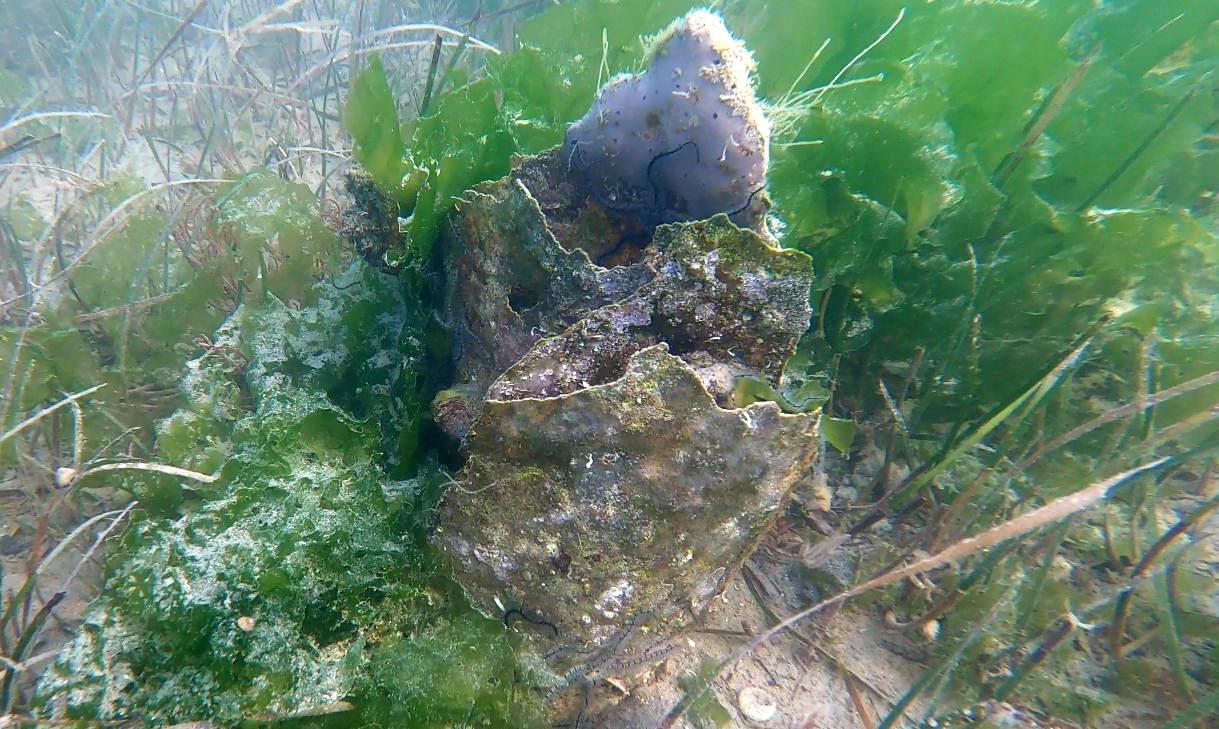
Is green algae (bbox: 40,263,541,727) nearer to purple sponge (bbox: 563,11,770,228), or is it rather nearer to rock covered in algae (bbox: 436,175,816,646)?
rock covered in algae (bbox: 436,175,816,646)

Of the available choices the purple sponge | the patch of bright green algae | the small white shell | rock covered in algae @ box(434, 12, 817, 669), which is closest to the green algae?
the patch of bright green algae

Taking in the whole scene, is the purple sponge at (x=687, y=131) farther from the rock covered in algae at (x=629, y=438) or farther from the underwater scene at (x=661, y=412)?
the rock covered in algae at (x=629, y=438)

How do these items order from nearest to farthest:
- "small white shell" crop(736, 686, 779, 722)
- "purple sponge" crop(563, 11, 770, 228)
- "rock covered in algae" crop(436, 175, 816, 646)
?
"rock covered in algae" crop(436, 175, 816, 646) → "purple sponge" crop(563, 11, 770, 228) → "small white shell" crop(736, 686, 779, 722)

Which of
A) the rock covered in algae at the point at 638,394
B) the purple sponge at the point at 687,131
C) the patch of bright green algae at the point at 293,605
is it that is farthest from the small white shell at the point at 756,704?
the purple sponge at the point at 687,131

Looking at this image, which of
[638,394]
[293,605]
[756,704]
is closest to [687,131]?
[638,394]

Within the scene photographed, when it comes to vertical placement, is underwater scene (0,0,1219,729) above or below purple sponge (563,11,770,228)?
below
